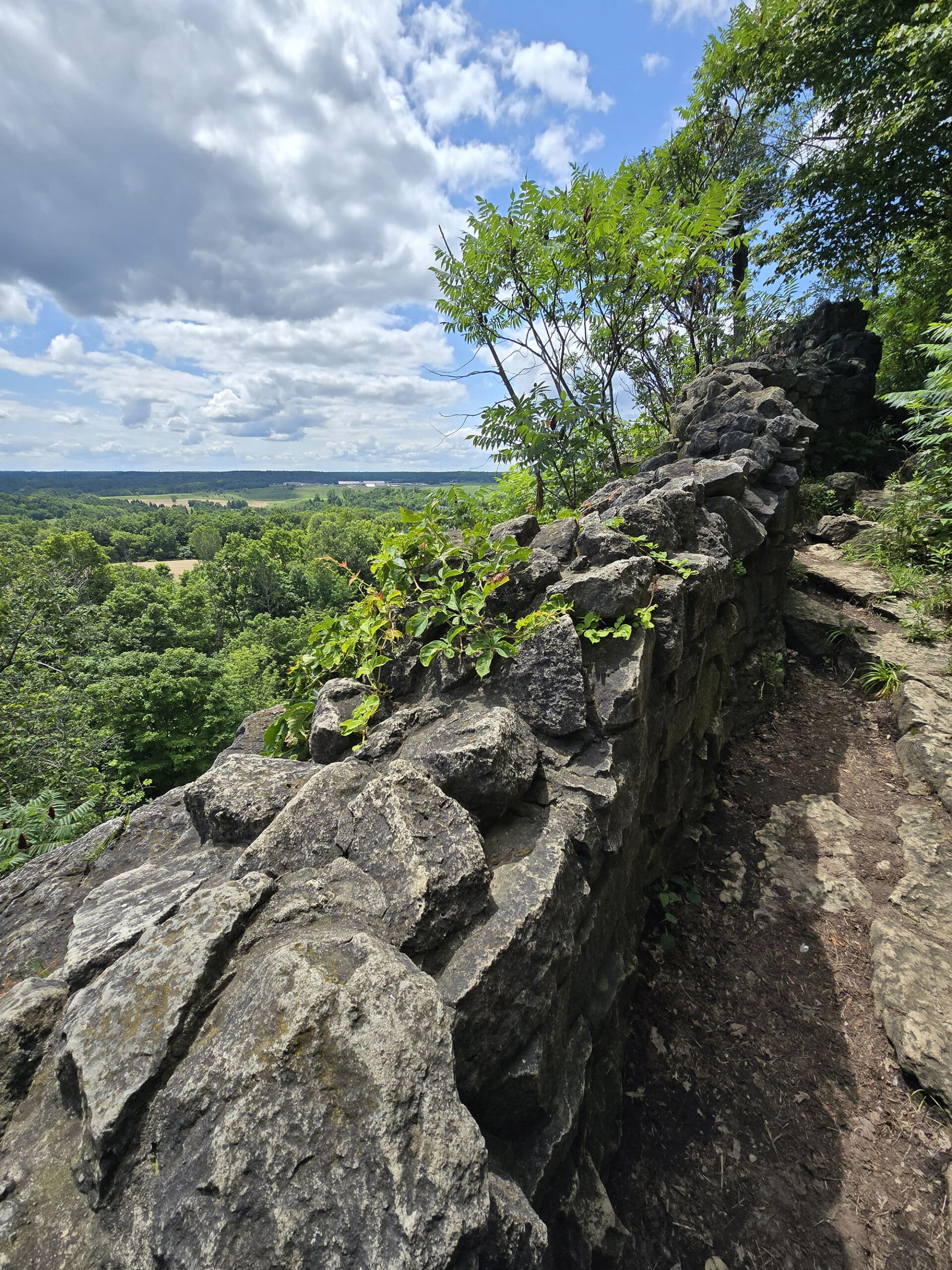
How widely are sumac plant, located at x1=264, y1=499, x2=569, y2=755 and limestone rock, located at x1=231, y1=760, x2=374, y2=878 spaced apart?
0.59m

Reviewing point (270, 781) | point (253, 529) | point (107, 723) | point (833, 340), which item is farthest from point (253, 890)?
point (253, 529)

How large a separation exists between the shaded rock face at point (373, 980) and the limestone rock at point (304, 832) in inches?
0.5

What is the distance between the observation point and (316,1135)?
5.33 feet

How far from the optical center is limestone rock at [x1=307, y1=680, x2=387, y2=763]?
3.50 metres

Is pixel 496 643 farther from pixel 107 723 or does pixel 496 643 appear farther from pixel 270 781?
pixel 107 723

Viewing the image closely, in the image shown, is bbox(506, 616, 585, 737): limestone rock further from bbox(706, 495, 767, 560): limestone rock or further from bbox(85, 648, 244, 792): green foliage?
bbox(85, 648, 244, 792): green foliage

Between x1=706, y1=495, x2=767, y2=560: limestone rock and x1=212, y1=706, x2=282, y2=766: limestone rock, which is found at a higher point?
x1=706, y1=495, x2=767, y2=560: limestone rock

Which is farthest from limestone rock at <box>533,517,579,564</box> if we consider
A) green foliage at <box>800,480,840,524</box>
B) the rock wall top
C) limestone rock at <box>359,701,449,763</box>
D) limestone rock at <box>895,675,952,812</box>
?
the rock wall top

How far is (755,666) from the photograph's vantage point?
7762mm

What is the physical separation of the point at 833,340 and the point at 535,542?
16271 millimetres

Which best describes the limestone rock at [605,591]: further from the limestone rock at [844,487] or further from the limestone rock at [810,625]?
the limestone rock at [844,487]

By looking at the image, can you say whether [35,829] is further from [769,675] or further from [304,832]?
[769,675]

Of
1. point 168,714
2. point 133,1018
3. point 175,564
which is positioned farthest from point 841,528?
point 175,564

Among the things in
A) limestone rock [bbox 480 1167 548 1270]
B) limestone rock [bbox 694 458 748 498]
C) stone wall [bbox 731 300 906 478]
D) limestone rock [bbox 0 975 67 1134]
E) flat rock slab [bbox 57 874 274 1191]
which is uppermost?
stone wall [bbox 731 300 906 478]
